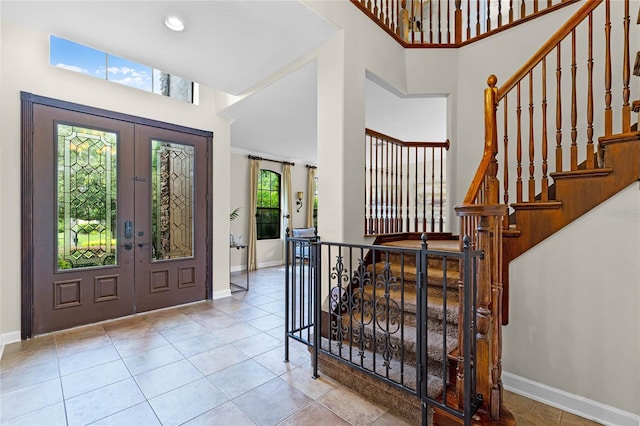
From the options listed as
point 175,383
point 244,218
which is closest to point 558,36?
point 175,383

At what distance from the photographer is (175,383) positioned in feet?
7.28

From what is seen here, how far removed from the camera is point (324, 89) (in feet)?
9.21

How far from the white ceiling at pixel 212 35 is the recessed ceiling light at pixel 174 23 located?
42 mm

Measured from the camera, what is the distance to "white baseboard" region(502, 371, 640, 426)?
5.95 feet

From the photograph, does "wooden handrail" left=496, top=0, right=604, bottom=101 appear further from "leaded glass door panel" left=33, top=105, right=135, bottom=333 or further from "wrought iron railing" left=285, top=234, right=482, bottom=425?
"leaded glass door panel" left=33, top=105, right=135, bottom=333

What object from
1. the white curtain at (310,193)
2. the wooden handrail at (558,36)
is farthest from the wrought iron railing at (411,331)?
the white curtain at (310,193)

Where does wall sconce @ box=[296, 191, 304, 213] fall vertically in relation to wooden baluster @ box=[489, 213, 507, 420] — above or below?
above

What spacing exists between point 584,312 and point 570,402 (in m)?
0.62

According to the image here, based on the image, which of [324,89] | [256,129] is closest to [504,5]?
[324,89]

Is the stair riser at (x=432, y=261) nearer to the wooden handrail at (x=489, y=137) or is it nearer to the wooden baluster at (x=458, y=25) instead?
the wooden handrail at (x=489, y=137)

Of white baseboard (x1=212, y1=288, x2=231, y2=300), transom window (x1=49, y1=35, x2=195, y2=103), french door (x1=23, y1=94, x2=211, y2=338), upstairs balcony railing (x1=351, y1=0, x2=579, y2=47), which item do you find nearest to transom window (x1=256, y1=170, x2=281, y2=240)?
white baseboard (x1=212, y1=288, x2=231, y2=300)

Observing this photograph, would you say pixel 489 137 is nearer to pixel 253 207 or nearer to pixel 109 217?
pixel 109 217

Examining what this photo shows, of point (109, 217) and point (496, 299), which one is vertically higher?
point (109, 217)

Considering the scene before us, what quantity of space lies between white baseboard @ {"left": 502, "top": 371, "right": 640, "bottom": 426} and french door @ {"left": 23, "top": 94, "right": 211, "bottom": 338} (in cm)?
383
